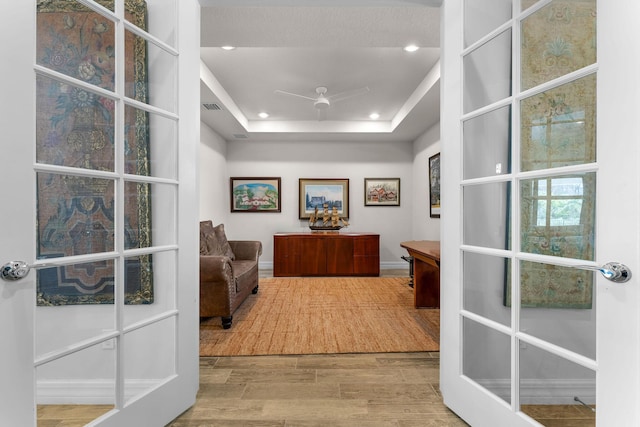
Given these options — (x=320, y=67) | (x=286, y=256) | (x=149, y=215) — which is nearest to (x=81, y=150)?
(x=149, y=215)

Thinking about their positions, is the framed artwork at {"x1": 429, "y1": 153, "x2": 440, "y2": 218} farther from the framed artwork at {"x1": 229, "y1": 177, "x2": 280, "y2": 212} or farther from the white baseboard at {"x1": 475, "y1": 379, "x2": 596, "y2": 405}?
the white baseboard at {"x1": 475, "y1": 379, "x2": 596, "y2": 405}

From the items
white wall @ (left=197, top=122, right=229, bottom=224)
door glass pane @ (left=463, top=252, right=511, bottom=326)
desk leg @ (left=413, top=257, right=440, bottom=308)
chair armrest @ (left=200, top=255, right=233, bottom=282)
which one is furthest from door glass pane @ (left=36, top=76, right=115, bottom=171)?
white wall @ (left=197, top=122, right=229, bottom=224)

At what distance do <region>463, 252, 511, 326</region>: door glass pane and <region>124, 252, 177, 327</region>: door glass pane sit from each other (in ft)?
4.97

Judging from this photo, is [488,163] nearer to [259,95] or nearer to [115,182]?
[115,182]

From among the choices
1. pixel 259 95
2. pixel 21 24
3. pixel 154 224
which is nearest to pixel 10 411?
pixel 154 224

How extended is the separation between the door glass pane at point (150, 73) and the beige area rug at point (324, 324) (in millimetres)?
1827

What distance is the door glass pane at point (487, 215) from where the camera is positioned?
1.39 m

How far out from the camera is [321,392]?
5.82 ft

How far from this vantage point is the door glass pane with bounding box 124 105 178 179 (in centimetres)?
146

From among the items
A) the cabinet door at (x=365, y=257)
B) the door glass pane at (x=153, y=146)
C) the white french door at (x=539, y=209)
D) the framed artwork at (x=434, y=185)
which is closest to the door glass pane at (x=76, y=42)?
the door glass pane at (x=153, y=146)

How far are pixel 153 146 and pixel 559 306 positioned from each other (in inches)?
79.0

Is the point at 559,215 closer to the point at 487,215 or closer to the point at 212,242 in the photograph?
the point at 487,215
